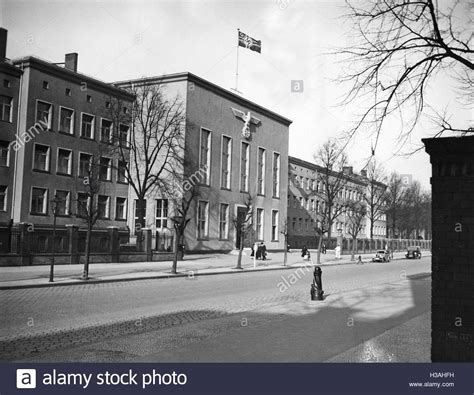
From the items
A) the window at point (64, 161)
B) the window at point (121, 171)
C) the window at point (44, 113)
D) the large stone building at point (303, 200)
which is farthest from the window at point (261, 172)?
the window at point (44, 113)

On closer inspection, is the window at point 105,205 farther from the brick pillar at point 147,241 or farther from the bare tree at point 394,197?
the bare tree at point 394,197

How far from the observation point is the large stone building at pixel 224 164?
149ft

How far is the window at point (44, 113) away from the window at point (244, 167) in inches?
870

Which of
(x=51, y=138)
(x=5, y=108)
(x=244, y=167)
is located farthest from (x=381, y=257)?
(x=5, y=108)

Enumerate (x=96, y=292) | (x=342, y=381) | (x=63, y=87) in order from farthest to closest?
(x=63, y=87)
(x=96, y=292)
(x=342, y=381)

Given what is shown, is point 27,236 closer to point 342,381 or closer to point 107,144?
point 107,144

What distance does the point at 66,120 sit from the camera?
38594mm

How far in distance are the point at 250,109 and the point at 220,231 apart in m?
14.5

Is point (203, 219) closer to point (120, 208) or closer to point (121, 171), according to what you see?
point (120, 208)

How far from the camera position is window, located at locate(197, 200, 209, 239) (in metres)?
46.7

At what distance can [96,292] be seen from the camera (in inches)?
622

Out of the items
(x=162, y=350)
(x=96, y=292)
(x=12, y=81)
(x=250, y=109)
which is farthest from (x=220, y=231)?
(x=162, y=350)

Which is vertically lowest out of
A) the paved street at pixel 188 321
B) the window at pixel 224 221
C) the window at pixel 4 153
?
the paved street at pixel 188 321

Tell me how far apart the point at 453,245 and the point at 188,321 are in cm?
621
